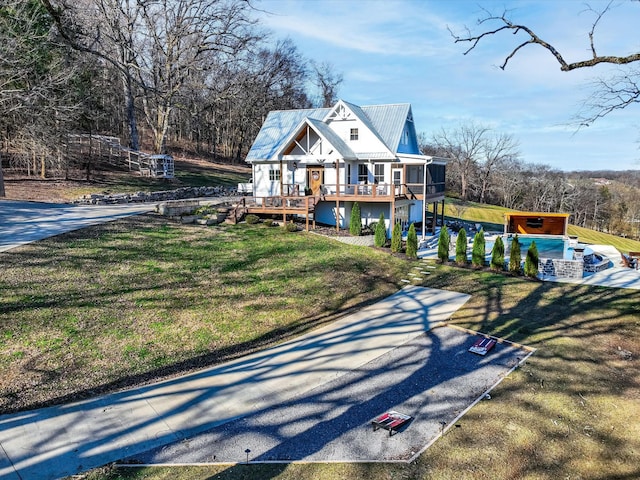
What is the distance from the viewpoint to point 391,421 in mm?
6688

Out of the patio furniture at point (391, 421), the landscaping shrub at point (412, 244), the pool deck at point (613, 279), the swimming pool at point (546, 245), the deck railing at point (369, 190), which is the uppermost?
the deck railing at point (369, 190)

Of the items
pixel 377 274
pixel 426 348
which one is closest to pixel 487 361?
pixel 426 348

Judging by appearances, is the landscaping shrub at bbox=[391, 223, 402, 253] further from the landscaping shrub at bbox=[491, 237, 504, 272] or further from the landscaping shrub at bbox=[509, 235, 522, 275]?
the landscaping shrub at bbox=[509, 235, 522, 275]

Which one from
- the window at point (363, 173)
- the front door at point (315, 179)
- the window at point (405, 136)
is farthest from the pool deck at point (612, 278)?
the window at point (405, 136)

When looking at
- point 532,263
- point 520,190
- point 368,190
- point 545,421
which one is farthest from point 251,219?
point 520,190

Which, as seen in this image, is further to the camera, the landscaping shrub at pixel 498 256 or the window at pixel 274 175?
the window at pixel 274 175

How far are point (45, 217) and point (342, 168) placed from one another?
46.0ft

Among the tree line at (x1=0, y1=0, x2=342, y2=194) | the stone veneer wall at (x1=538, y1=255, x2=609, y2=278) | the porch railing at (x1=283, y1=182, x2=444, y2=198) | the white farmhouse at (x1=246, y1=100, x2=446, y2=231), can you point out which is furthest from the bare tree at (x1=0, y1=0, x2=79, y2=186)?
the stone veneer wall at (x1=538, y1=255, x2=609, y2=278)

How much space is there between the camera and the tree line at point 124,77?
18.0m

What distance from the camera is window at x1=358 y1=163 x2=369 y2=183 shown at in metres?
23.7

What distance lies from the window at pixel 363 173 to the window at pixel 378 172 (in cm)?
46

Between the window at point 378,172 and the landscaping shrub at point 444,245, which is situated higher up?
the window at point 378,172

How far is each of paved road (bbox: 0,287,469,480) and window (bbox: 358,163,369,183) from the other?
1394 centimetres

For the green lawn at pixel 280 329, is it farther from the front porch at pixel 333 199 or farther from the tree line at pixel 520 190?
the tree line at pixel 520 190
